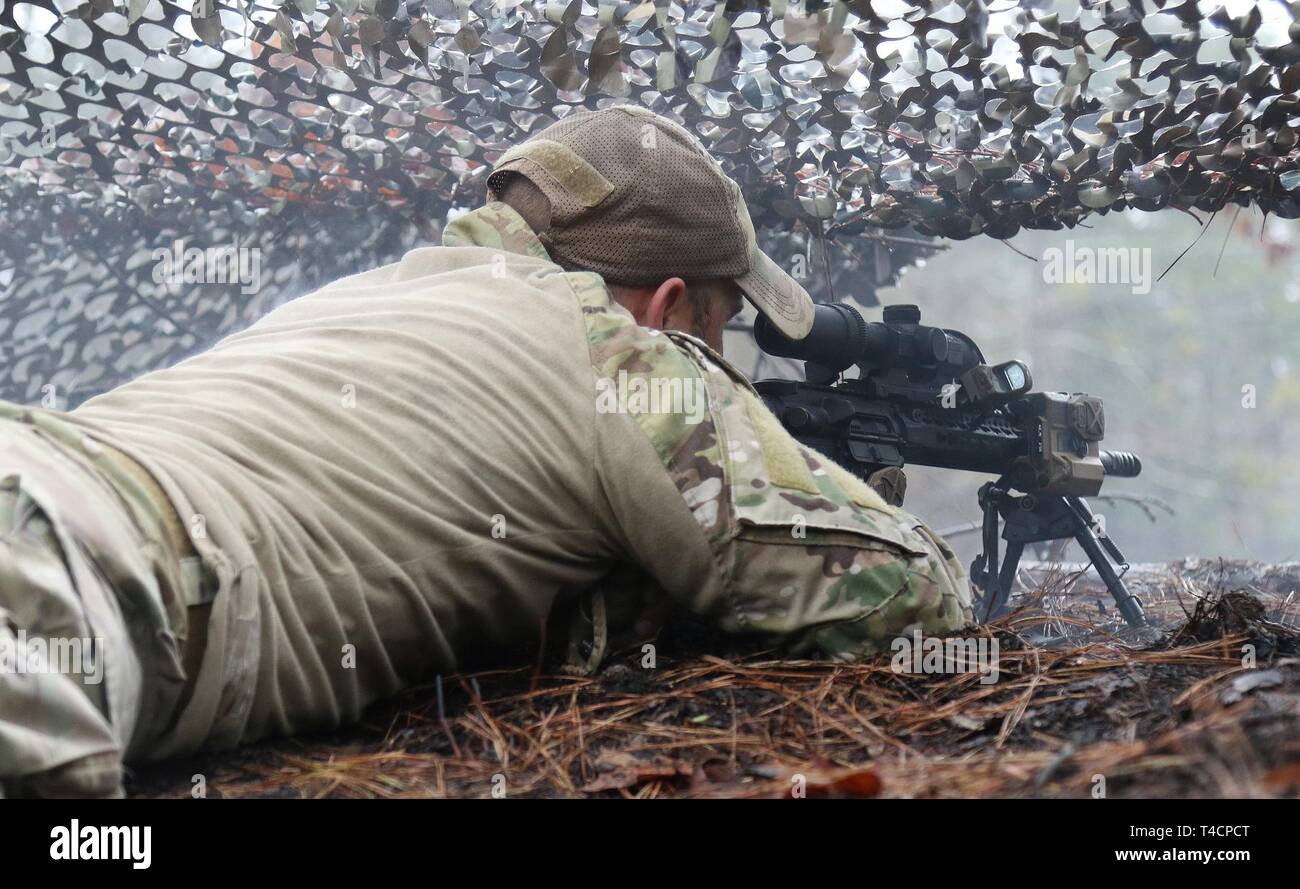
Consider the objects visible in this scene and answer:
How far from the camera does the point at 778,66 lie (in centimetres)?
272

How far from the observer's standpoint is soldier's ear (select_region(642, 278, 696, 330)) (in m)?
2.20

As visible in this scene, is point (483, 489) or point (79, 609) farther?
point (483, 489)

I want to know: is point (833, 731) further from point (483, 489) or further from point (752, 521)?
point (483, 489)

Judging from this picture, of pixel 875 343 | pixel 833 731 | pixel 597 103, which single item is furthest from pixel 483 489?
pixel 597 103

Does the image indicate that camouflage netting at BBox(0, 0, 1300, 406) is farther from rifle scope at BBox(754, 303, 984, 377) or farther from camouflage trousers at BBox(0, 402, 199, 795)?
camouflage trousers at BBox(0, 402, 199, 795)

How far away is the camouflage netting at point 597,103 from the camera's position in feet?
8.10

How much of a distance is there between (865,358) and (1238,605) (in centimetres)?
119

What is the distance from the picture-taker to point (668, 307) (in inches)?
87.9

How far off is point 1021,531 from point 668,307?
1898 mm

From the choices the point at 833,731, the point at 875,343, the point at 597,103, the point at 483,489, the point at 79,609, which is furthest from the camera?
the point at 597,103

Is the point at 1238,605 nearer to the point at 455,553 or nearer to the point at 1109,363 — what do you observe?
the point at 455,553

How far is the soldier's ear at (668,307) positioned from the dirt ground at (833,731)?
23.7 inches

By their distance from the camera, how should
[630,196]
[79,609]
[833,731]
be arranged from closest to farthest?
[79,609] < [833,731] < [630,196]
